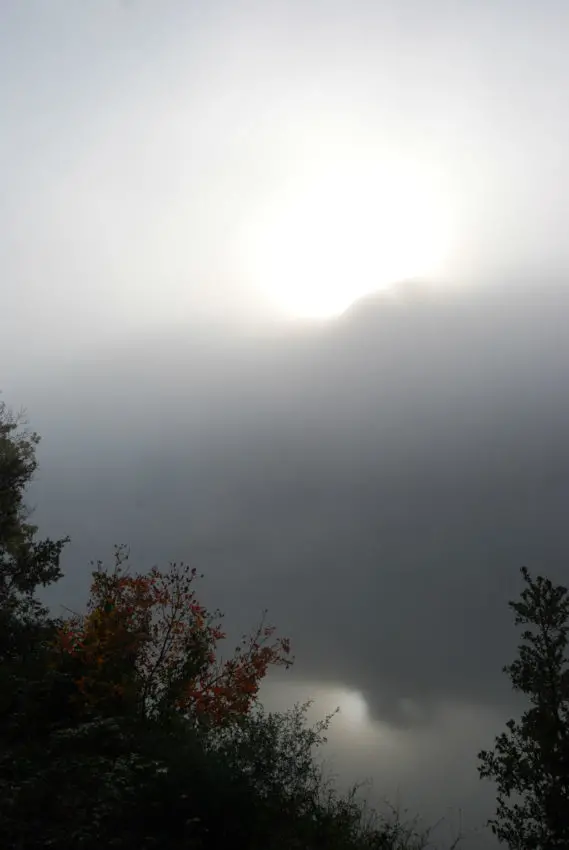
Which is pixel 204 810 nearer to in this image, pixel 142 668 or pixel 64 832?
pixel 64 832

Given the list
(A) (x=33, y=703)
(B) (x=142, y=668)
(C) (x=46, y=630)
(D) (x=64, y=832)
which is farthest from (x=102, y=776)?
(C) (x=46, y=630)

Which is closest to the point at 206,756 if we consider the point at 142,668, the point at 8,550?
the point at 142,668

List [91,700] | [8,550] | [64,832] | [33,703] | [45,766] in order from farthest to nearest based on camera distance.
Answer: [8,550] < [91,700] < [33,703] < [45,766] < [64,832]

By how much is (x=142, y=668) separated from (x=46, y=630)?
5794mm

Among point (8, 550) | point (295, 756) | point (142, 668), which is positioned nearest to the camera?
point (295, 756)

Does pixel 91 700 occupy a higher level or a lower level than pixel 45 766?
higher

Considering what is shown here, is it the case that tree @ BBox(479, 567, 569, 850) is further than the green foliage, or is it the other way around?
tree @ BBox(479, 567, 569, 850)

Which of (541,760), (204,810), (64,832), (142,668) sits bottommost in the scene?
(64,832)

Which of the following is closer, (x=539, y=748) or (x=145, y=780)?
(x=145, y=780)

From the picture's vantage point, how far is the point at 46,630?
2656cm

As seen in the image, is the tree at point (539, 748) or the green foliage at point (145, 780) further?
the tree at point (539, 748)

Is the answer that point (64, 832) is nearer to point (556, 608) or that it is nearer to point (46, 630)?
point (46, 630)

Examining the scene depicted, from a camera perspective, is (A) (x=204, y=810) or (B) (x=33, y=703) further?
(B) (x=33, y=703)

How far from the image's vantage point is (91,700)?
17531mm
